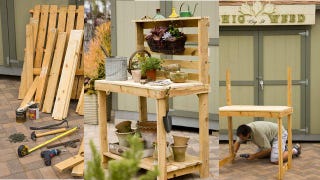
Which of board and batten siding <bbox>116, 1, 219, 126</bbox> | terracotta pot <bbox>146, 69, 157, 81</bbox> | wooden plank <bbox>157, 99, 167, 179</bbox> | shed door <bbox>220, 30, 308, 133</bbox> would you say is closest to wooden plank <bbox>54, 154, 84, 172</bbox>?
wooden plank <bbox>157, 99, 167, 179</bbox>

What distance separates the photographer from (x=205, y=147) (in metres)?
4.93

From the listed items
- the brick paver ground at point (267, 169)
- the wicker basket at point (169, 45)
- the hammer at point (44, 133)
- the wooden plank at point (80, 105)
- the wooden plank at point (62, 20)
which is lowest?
the brick paver ground at point (267, 169)

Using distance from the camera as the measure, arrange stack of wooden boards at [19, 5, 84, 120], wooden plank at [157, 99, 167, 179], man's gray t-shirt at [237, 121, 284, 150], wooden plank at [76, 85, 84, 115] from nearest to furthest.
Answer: wooden plank at [157, 99, 167, 179]
man's gray t-shirt at [237, 121, 284, 150]
wooden plank at [76, 85, 84, 115]
stack of wooden boards at [19, 5, 84, 120]

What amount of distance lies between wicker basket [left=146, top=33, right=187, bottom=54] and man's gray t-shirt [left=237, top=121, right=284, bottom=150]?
186 cm

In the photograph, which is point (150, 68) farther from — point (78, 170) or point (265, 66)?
point (265, 66)

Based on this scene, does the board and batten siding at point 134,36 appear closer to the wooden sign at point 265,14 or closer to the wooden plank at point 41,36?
the wooden sign at point 265,14

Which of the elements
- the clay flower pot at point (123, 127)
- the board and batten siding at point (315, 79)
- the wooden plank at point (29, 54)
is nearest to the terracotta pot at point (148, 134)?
the clay flower pot at point (123, 127)

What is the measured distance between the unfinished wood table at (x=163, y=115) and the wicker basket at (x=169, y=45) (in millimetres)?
383

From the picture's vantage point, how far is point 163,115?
4340 millimetres

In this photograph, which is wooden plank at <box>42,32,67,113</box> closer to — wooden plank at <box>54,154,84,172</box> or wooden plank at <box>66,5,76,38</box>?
wooden plank at <box>66,5,76,38</box>

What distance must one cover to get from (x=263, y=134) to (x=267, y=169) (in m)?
0.48

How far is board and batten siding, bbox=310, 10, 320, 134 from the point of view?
7461 millimetres

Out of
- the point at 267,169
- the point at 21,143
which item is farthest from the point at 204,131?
the point at 21,143

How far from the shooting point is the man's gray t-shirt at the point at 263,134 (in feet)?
20.3
